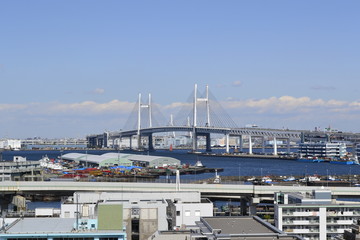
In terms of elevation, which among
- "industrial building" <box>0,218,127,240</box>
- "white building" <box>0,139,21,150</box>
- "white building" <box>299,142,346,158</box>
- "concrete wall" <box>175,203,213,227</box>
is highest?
"white building" <box>0,139,21,150</box>

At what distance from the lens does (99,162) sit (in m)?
51.4

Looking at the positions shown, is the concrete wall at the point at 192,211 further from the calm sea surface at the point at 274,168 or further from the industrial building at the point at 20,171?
the calm sea surface at the point at 274,168

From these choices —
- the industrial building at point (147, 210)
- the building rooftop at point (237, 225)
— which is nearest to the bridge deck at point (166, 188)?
the industrial building at point (147, 210)

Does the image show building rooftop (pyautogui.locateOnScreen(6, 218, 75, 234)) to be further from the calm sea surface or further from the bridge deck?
the calm sea surface

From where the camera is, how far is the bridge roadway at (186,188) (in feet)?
71.1

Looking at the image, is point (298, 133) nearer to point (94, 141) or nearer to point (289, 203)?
point (94, 141)

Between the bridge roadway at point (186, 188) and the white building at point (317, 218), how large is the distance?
4489 mm

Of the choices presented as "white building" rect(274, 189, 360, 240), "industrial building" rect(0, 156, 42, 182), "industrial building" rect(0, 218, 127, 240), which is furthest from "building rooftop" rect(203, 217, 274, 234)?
"industrial building" rect(0, 156, 42, 182)

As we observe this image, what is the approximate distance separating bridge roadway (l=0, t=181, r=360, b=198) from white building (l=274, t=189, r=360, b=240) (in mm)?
4489

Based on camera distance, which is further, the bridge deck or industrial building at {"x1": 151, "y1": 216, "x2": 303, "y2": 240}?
the bridge deck

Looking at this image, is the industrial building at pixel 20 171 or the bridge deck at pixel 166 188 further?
the industrial building at pixel 20 171

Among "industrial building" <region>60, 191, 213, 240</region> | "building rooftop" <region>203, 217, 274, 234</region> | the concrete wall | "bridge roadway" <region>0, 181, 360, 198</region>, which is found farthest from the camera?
"bridge roadway" <region>0, 181, 360, 198</region>

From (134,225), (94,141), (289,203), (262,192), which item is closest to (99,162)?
(262,192)

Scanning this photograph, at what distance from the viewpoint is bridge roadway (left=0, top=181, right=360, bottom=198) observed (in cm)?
2167
